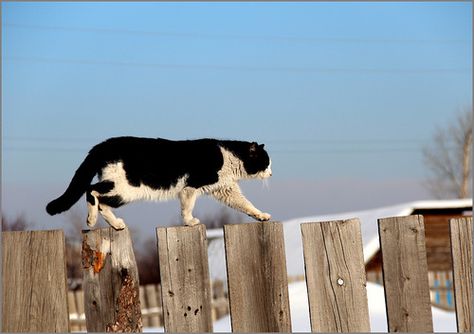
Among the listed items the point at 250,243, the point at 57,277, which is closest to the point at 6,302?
the point at 57,277

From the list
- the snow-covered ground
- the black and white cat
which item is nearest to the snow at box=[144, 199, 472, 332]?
the snow-covered ground

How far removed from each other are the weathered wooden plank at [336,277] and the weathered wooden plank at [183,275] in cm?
55

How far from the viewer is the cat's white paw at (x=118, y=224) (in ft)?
13.2

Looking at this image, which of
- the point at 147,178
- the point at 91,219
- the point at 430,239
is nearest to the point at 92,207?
the point at 91,219

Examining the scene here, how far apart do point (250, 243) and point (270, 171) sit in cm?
121

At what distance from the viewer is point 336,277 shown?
3973 millimetres

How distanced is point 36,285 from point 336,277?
1.57 meters

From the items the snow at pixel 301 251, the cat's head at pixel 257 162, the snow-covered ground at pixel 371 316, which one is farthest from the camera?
the snow at pixel 301 251

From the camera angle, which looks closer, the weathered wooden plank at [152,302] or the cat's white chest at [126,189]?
the cat's white chest at [126,189]

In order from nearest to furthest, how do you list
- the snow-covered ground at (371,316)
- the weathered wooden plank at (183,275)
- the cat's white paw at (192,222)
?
the weathered wooden plank at (183,275) < the cat's white paw at (192,222) < the snow-covered ground at (371,316)

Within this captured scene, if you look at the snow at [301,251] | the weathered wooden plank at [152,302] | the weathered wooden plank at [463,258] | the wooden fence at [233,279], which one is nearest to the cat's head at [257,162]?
the wooden fence at [233,279]

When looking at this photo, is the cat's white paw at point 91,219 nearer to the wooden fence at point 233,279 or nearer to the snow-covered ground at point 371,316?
the wooden fence at point 233,279

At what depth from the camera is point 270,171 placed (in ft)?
16.7

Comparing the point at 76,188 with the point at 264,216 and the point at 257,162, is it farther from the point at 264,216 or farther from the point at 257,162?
the point at 257,162
